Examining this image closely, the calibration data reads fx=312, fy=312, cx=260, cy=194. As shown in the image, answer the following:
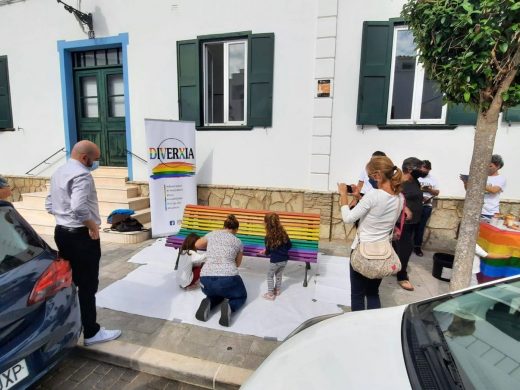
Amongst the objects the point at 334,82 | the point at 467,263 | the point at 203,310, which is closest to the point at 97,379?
the point at 203,310

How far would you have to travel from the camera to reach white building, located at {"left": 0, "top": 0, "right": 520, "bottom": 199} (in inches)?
205

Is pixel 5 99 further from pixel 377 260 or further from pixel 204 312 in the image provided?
pixel 377 260

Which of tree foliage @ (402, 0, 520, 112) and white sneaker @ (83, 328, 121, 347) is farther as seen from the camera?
white sneaker @ (83, 328, 121, 347)

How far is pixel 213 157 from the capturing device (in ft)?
20.6

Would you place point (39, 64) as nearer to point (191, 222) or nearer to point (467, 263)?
point (191, 222)

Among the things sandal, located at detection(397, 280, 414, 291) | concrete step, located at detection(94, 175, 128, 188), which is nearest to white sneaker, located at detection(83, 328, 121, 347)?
sandal, located at detection(397, 280, 414, 291)

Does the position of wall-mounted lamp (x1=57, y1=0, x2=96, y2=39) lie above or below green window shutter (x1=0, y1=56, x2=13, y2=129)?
above

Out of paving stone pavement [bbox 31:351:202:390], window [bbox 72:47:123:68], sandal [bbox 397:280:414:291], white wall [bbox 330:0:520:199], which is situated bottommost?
paving stone pavement [bbox 31:351:202:390]

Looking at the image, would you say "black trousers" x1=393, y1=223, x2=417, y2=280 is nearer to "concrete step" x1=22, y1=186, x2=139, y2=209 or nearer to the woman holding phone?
the woman holding phone

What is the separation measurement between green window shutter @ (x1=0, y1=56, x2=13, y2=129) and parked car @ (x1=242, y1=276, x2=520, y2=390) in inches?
344

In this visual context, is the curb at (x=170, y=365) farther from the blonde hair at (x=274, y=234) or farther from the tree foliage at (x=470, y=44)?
the tree foliage at (x=470, y=44)

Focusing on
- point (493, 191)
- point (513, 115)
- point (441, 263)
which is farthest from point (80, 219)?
point (513, 115)

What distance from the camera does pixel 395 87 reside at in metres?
5.45

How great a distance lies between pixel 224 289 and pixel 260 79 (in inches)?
158
